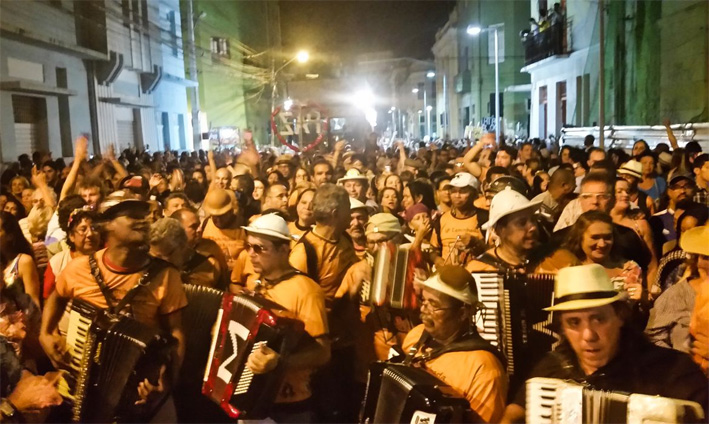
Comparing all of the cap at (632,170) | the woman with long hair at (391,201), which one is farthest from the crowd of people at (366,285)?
the cap at (632,170)

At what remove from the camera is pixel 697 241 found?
12.4ft

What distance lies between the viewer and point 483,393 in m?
3.01

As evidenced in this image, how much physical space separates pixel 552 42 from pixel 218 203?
75.0ft

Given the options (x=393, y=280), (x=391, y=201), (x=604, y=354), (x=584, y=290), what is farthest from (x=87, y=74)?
(x=604, y=354)

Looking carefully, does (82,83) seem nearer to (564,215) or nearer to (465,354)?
(564,215)

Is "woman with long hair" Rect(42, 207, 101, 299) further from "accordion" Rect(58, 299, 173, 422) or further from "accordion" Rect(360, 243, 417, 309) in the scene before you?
"accordion" Rect(360, 243, 417, 309)

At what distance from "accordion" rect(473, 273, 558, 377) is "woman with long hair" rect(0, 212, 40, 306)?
9.98ft

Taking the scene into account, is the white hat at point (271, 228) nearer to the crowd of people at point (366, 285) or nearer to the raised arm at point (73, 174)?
the crowd of people at point (366, 285)

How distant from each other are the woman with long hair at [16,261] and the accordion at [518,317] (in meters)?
3.04

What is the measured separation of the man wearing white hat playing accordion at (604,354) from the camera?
8.92 feet

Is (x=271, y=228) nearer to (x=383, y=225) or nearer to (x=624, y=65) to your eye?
(x=383, y=225)

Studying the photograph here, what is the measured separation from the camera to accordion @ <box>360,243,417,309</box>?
13.8ft

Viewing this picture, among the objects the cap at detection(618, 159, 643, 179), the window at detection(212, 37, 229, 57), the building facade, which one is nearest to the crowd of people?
the cap at detection(618, 159, 643, 179)

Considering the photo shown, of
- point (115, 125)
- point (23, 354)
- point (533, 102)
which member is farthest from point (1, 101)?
point (533, 102)
